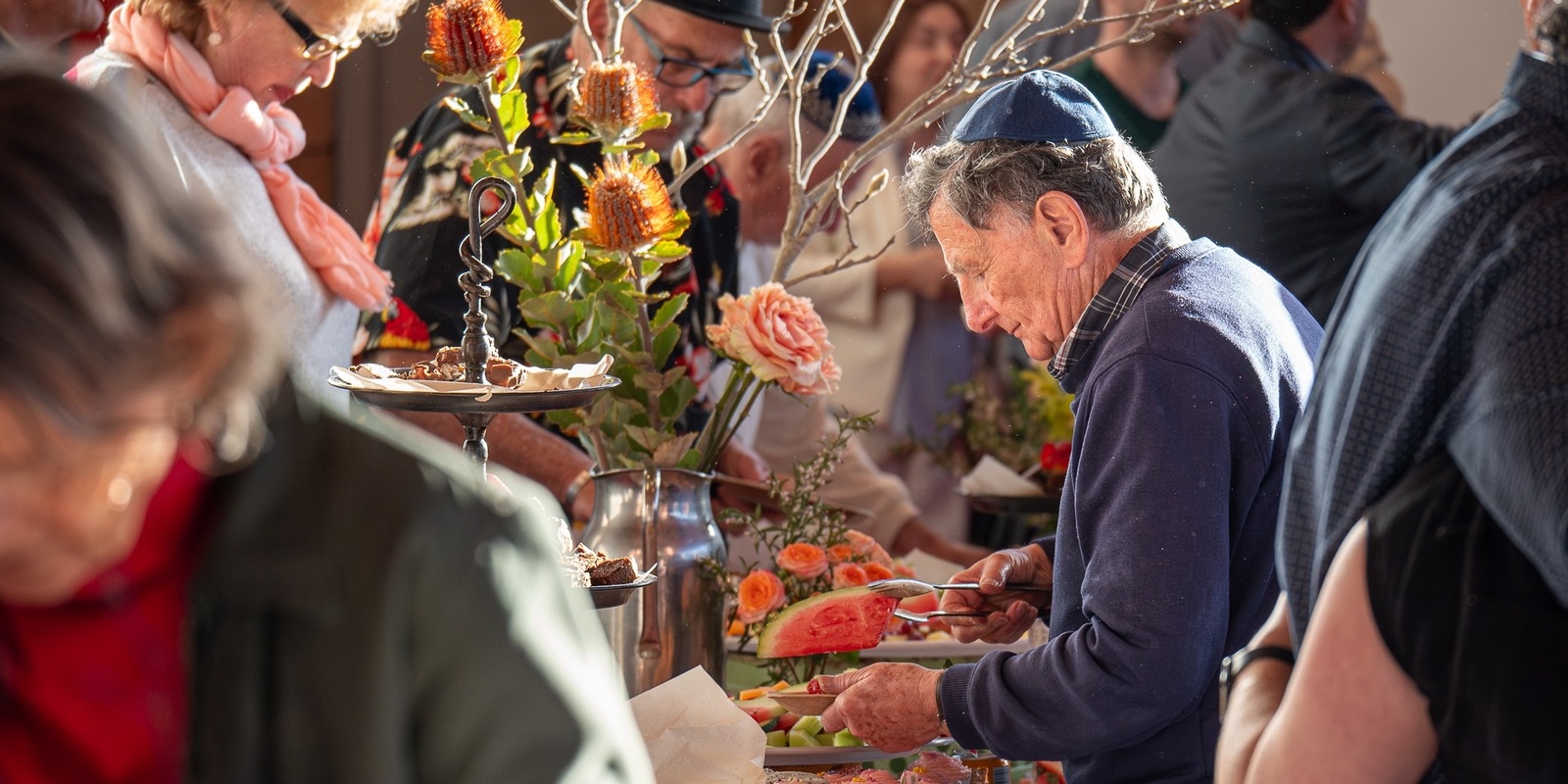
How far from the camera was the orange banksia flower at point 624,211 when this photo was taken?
1.63m

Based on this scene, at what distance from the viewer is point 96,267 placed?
56 cm

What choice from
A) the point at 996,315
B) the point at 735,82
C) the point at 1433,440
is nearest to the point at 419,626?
the point at 1433,440

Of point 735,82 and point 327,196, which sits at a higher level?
point 735,82

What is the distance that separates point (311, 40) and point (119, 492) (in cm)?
133

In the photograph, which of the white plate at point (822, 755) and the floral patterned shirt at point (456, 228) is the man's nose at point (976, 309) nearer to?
the white plate at point (822, 755)

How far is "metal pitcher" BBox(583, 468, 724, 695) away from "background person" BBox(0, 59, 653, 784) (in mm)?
1020

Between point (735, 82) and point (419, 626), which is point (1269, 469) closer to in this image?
point (419, 626)

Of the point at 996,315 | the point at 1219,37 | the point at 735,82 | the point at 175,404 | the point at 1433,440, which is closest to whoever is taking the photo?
the point at 175,404

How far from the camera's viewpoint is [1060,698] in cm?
144

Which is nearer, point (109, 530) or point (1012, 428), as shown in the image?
point (109, 530)

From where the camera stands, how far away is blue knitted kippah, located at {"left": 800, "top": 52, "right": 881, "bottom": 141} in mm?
2982

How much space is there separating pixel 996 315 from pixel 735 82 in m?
1.01

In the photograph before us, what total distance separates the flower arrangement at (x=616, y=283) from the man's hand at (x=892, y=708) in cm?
36

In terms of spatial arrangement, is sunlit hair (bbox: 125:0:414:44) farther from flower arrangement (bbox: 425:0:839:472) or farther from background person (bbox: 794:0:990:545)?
background person (bbox: 794:0:990:545)
